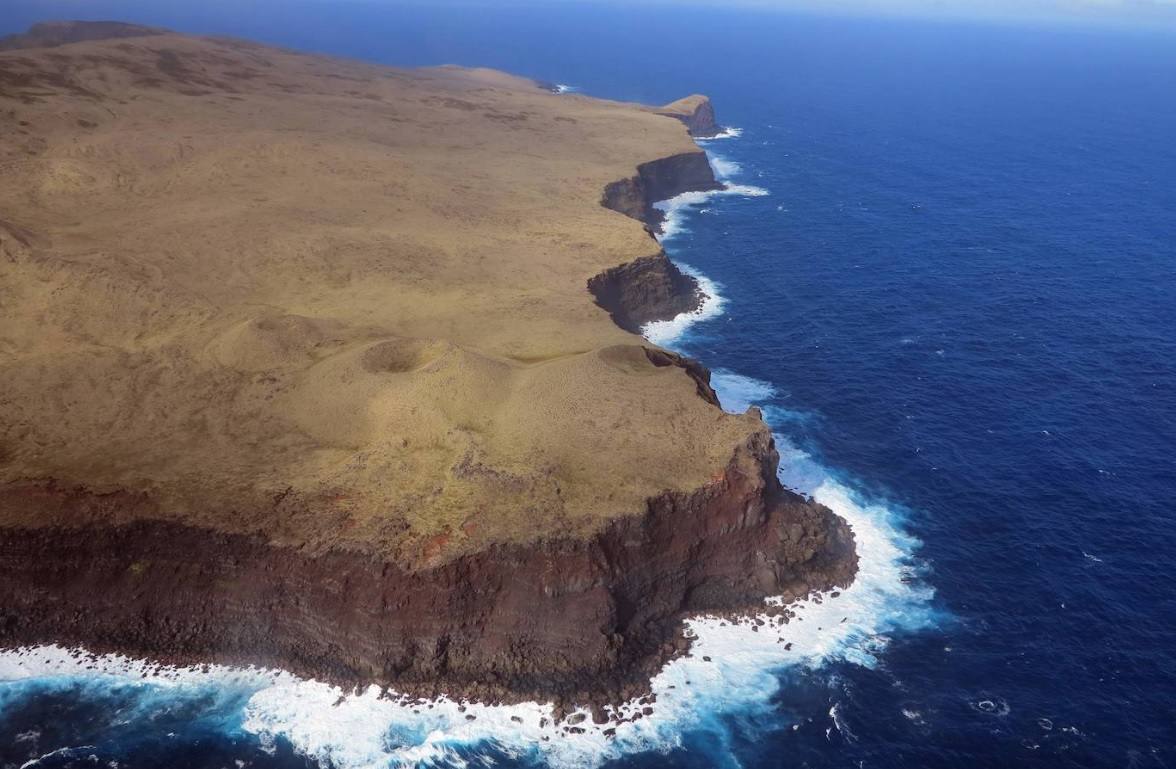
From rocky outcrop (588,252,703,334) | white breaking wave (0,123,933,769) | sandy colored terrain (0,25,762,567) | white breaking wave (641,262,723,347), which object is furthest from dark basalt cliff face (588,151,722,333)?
white breaking wave (0,123,933,769)

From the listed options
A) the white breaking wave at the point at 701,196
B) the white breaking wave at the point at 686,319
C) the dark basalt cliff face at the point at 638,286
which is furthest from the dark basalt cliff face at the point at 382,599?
the white breaking wave at the point at 701,196

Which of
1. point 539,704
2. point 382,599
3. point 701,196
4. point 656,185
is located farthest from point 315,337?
point 701,196

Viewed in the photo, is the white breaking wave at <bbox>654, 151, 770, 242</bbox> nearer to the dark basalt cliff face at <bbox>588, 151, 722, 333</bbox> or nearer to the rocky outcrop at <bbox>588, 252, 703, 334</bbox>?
the dark basalt cliff face at <bbox>588, 151, 722, 333</bbox>

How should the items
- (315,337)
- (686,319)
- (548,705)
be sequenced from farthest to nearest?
(686,319) < (315,337) < (548,705)

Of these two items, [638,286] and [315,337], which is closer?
[315,337]

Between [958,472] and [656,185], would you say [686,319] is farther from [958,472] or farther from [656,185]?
[656,185]

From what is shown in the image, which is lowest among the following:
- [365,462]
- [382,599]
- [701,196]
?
[382,599]

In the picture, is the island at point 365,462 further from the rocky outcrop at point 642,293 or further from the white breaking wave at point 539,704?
the white breaking wave at point 539,704
